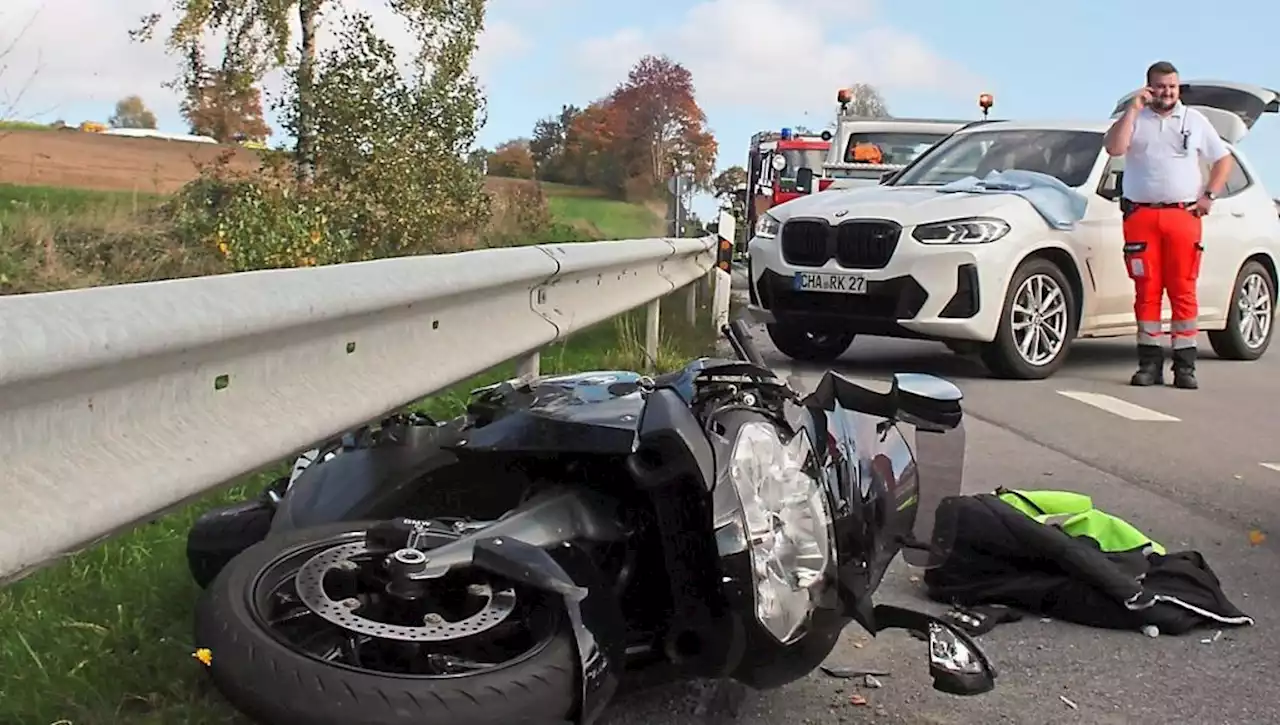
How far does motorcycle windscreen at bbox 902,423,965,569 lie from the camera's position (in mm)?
3324

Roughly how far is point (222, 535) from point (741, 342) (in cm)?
138

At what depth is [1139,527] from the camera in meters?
4.91

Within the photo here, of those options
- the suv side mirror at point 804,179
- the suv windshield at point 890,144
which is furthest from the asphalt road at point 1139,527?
the suv windshield at point 890,144

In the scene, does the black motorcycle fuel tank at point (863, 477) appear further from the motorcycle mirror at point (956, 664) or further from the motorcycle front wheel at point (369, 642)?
the motorcycle front wheel at point (369, 642)

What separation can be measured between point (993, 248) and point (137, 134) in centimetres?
2212

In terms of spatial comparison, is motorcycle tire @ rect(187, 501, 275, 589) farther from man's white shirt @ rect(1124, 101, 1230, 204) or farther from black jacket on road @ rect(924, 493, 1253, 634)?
man's white shirt @ rect(1124, 101, 1230, 204)

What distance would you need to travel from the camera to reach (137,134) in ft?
90.3

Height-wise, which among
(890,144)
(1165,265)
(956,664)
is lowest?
(956,664)

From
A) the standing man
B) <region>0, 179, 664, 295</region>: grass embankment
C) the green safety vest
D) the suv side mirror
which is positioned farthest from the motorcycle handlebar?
the suv side mirror

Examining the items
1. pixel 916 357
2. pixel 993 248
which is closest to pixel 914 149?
pixel 916 357

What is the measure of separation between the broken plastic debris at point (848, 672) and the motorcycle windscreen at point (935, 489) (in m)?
0.28

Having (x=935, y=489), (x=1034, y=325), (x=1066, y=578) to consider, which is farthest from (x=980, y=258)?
(x=935, y=489)

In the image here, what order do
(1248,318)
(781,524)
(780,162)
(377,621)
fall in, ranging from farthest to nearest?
(780,162) → (1248,318) → (781,524) → (377,621)

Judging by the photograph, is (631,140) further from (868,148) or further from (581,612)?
(581,612)
